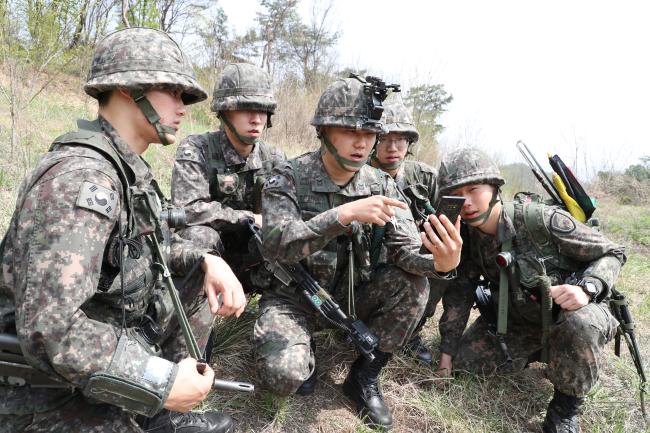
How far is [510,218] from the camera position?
344 cm

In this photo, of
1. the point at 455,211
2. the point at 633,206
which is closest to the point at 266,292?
the point at 455,211

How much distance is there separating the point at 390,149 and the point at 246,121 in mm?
1496

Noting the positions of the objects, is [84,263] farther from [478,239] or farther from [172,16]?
[172,16]

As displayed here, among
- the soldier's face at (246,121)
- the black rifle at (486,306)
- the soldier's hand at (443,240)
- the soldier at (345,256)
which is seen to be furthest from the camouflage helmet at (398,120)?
the soldier's hand at (443,240)

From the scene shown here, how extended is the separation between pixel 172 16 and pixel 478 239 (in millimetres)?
20003

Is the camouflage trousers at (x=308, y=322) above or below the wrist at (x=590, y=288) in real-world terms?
below

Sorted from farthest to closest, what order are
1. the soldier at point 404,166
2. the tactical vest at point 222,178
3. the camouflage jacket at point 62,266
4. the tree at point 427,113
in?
the tree at point 427,113, the soldier at point 404,166, the tactical vest at point 222,178, the camouflage jacket at point 62,266

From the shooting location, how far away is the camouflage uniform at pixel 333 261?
2.87 meters

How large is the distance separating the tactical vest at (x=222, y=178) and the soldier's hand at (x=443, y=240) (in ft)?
5.73

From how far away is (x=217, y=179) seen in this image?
3.99 metres

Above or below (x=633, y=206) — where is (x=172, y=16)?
above

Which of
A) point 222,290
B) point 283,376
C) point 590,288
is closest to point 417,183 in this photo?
point 590,288

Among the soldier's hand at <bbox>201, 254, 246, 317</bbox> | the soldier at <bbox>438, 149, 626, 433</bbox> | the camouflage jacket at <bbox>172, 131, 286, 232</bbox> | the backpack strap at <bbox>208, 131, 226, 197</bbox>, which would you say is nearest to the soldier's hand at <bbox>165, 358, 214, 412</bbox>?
the soldier's hand at <bbox>201, 254, 246, 317</bbox>

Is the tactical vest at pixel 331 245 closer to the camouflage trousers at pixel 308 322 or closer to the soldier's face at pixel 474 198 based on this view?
the camouflage trousers at pixel 308 322
